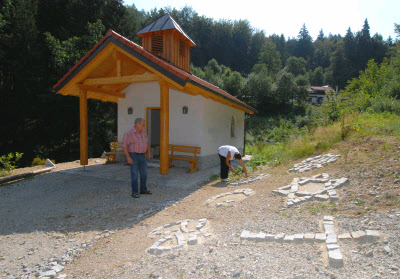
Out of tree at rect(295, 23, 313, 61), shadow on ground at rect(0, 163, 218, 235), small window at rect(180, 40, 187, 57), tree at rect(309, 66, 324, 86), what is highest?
tree at rect(295, 23, 313, 61)

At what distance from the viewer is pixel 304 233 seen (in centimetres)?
352

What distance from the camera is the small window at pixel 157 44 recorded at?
1101cm

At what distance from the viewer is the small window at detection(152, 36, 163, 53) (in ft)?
36.1

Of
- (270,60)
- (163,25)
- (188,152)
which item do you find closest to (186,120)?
(188,152)

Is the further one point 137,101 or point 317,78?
point 317,78

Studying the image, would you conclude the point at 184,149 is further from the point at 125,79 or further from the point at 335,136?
the point at 335,136

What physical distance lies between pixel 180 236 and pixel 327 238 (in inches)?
79.5

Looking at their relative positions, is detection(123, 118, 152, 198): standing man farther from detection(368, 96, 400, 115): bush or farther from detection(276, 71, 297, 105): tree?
detection(276, 71, 297, 105): tree

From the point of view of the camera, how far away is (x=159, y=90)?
10.4 metres

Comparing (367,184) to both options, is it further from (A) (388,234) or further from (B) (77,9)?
(B) (77,9)

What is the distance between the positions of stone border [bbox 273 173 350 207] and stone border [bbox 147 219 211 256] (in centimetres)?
171

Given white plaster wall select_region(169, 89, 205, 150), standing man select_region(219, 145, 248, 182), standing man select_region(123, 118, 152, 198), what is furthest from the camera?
white plaster wall select_region(169, 89, 205, 150)

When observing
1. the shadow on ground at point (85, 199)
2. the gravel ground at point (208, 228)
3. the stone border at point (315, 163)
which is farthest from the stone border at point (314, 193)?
the shadow on ground at point (85, 199)

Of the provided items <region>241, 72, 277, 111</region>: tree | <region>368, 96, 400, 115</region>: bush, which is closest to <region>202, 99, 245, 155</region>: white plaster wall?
<region>368, 96, 400, 115</region>: bush
